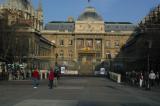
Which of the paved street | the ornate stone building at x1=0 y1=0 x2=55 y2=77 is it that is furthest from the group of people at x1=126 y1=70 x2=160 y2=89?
the ornate stone building at x1=0 y1=0 x2=55 y2=77

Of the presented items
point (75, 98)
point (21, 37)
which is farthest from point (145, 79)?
point (21, 37)

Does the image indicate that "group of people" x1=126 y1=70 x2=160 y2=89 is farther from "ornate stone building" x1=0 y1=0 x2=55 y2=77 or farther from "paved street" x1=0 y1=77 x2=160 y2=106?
"ornate stone building" x1=0 y1=0 x2=55 y2=77

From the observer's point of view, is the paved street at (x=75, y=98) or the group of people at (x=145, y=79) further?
the group of people at (x=145, y=79)

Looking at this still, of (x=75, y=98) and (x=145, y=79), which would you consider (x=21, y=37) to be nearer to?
(x=145, y=79)

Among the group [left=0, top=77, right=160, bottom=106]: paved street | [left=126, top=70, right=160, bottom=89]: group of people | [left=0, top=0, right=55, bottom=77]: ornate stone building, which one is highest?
[left=0, top=0, right=55, bottom=77]: ornate stone building

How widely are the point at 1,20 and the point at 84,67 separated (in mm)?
89164

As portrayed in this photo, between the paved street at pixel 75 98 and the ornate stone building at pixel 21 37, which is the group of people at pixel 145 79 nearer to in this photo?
the paved street at pixel 75 98

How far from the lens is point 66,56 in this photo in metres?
200

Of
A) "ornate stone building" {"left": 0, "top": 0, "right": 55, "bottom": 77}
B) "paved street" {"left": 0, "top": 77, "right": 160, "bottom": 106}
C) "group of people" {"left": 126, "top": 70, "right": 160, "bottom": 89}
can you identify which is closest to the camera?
"paved street" {"left": 0, "top": 77, "right": 160, "bottom": 106}

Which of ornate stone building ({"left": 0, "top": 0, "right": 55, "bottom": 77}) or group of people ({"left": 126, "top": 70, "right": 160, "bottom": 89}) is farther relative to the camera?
ornate stone building ({"left": 0, "top": 0, "right": 55, "bottom": 77})

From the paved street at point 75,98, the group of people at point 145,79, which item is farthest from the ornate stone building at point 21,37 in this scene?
the paved street at point 75,98

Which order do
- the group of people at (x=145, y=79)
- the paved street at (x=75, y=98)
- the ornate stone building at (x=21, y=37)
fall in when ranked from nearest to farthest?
the paved street at (x=75, y=98) < the group of people at (x=145, y=79) < the ornate stone building at (x=21, y=37)

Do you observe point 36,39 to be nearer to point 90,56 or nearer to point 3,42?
point 90,56

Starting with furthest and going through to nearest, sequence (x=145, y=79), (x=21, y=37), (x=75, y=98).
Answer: (x=21, y=37) < (x=145, y=79) < (x=75, y=98)
